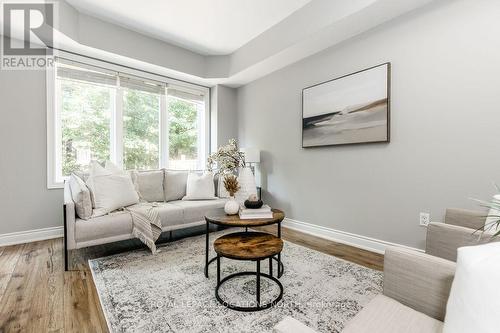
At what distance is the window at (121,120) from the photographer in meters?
3.24

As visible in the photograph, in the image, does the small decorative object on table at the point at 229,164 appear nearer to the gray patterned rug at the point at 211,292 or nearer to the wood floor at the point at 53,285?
the gray patterned rug at the point at 211,292

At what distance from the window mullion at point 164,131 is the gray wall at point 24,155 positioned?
1.53m

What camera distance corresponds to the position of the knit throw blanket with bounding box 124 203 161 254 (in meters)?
2.58

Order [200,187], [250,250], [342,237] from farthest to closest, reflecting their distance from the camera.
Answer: [200,187] < [342,237] < [250,250]

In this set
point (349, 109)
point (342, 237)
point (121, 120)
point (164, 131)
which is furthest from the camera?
point (164, 131)

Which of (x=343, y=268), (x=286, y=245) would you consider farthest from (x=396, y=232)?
(x=286, y=245)

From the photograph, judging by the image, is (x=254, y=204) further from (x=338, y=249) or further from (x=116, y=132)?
(x=116, y=132)

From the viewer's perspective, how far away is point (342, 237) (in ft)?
9.71

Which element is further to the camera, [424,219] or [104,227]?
[104,227]

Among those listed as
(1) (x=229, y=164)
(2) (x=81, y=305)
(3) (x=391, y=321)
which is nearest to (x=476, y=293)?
(3) (x=391, y=321)

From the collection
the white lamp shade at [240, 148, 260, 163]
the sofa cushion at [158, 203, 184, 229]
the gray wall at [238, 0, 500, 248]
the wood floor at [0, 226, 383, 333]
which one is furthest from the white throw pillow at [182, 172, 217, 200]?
the gray wall at [238, 0, 500, 248]

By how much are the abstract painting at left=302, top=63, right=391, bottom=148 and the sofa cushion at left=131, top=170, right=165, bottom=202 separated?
2184 millimetres

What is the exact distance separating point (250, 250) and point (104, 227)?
1.67m

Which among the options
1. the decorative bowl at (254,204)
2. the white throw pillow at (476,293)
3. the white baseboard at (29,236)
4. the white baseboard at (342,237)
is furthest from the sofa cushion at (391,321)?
the white baseboard at (29,236)
